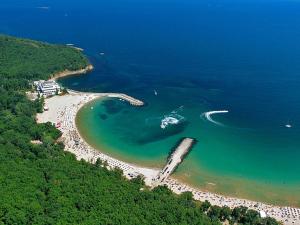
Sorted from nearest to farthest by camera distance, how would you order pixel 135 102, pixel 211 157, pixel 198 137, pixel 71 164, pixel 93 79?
pixel 71 164, pixel 211 157, pixel 198 137, pixel 135 102, pixel 93 79

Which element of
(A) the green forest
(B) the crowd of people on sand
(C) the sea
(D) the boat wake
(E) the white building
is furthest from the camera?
(E) the white building

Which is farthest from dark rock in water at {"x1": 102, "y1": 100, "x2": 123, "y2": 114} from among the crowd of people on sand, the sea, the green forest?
the green forest

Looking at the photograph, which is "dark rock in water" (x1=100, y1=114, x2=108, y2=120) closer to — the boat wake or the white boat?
the white boat

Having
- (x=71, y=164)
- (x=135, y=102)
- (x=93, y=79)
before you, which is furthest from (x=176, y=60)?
(x=71, y=164)

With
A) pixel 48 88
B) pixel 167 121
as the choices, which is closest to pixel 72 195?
pixel 167 121

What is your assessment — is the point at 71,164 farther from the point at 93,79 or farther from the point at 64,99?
the point at 93,79

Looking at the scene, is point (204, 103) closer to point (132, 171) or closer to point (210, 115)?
point (210, 115)
